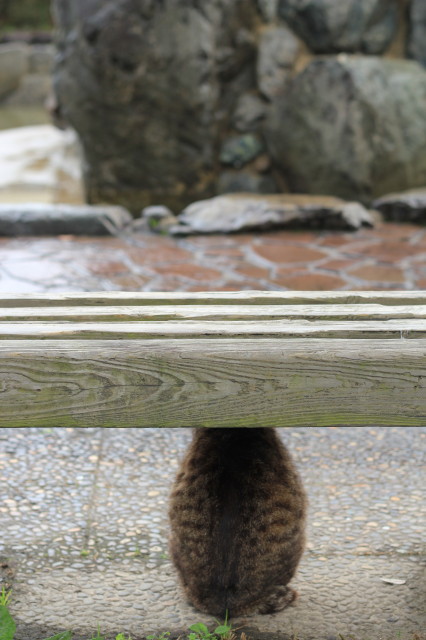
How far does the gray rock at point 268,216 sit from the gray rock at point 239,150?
51cm

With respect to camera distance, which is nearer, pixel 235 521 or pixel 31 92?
pixel 235 521

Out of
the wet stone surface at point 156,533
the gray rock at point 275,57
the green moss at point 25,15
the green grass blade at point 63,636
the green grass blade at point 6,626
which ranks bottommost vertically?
the green moss at point 25,15

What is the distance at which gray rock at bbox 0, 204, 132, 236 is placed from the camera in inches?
259

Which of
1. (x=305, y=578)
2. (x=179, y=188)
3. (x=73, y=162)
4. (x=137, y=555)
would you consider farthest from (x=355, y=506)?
(x=73, y=162)

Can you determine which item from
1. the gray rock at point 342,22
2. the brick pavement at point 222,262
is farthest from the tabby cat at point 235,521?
the gray rock at point 342,22

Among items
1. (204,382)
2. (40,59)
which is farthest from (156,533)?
(40,59)

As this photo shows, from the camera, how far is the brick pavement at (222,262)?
5.34m

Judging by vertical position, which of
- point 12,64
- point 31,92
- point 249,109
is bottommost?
point 31,92

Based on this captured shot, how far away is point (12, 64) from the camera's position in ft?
57.3

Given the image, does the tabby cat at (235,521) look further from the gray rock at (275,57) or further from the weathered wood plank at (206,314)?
the gray rock at (275,57)

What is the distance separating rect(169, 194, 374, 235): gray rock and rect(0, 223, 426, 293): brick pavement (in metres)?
0.08

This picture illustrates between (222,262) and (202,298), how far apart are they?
10.4 feet

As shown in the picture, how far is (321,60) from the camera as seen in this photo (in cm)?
697

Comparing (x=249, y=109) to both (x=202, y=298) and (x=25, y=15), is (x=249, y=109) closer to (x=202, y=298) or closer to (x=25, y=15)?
(x=202, y=298)
